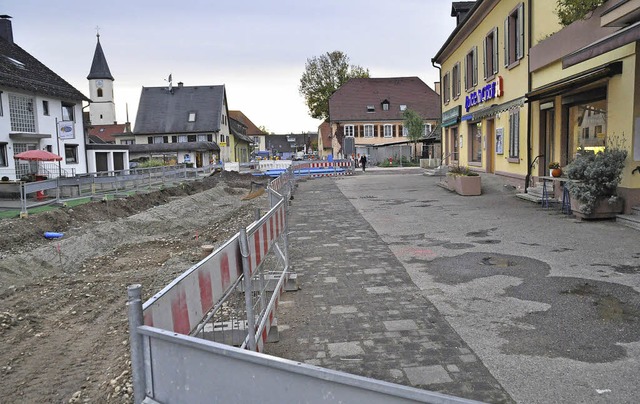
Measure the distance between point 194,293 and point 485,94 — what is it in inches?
805

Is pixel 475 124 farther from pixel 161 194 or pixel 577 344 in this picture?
pixel 577 344

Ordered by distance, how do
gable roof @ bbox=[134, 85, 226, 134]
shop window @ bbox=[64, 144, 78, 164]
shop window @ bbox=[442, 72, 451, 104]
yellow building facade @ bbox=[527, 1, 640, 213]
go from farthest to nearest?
gable roof @ bbox=[134, 85, 226, 134] < shop window @ bbox=[64, 144, 78, 164] < shop window @ bbox=[442, 72, 451, 104] < yellow building facade @ bbox=[527, 1, 640, 213]

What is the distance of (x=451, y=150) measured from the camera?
31.1 meters

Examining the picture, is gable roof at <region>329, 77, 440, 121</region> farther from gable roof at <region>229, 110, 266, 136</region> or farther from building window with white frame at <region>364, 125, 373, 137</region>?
gable roof at <region>229, 110, 266, 136</region>

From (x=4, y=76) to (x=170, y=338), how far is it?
36537 millimetres

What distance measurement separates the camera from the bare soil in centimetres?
564

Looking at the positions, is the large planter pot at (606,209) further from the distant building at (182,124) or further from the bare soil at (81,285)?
the distant building at (182,124)

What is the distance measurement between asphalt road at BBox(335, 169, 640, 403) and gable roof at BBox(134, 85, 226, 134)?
62.3 metres

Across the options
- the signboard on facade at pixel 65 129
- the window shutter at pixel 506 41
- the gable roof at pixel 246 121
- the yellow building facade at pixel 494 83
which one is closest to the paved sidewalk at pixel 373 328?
the yellow building facade at pixel 494 83

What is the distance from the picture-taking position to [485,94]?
70.7ft

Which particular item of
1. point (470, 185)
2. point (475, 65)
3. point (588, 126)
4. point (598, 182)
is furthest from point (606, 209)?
point (475, 65)

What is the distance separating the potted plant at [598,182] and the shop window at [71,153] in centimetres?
3585

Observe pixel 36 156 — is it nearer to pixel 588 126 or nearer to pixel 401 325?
pixel 588 126

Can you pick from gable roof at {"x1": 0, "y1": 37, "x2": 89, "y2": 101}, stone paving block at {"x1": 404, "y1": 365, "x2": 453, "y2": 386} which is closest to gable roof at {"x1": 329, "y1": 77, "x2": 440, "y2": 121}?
gable roof at {"x1": 0, "y1": 37, "x2": 89, "y2": 101}
